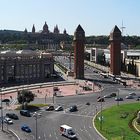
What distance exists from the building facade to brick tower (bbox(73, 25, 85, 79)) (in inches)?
305

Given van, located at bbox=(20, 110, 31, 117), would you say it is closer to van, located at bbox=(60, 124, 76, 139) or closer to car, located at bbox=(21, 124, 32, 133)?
car, located at bbox=(21, 124, 32, 133)

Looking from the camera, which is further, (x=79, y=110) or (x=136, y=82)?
(x=136, y=82)

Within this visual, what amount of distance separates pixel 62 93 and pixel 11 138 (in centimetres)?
3874

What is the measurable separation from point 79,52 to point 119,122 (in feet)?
192

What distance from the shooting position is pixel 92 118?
62.9 metres

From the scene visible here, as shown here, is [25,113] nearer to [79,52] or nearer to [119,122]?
[119,122]

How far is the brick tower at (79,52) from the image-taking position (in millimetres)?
114625

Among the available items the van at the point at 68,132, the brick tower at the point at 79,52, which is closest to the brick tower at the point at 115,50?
the brick tower at the point at 79,52

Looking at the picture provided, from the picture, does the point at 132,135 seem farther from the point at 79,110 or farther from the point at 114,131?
the point at 79,110

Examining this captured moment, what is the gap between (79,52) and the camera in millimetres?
116562

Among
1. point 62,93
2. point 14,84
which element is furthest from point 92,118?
point 14,84

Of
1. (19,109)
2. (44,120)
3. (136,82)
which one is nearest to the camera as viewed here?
(44,120)

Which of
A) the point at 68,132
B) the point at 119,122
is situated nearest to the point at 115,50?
the point at 119,122

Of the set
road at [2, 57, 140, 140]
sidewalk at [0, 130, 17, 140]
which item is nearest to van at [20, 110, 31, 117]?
road at [2, 57, 140, 140]
